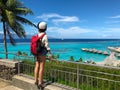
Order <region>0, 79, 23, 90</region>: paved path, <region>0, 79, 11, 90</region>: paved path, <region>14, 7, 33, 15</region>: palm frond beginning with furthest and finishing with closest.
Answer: <region>14, 7, 33, 15</region>: palm frond → <region>0, 79, 11, 90</region>: paved path → <region>0, 79, 23, 90</region>: paved path

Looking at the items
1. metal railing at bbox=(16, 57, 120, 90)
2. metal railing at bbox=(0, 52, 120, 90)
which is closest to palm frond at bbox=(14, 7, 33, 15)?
metal railing at bbox=(0, 52, 120, 90)

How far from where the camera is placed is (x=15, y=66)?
775 cm

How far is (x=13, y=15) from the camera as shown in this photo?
685 inches

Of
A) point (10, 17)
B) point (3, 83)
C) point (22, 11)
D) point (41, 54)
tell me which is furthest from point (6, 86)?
point (22, 11)

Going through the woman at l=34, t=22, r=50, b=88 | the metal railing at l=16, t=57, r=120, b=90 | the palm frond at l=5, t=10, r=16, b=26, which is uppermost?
the palm frond at l=5, t=10, r=16, b=26

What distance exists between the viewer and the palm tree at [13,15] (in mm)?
17656

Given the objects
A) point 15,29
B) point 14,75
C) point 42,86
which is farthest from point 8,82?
point 15,29

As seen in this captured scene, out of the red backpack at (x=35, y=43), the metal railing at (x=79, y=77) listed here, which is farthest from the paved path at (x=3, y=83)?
the red backpack at (x=35, y=43)

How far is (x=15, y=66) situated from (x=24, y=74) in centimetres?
43

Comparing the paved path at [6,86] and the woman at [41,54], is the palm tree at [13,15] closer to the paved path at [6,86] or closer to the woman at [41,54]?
the paved path at [6,86]

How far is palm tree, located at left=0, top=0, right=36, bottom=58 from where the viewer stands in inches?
695

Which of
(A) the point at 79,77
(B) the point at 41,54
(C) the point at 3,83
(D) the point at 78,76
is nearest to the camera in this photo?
(B) the point at 41,54

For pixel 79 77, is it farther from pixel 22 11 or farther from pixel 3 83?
pixel 22 11

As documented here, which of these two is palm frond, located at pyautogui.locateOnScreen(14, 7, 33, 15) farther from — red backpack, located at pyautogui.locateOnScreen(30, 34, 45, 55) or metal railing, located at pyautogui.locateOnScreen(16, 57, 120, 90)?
red backpack, located at pyautogui.locateOnScreen(30, 34, 45, 55)
